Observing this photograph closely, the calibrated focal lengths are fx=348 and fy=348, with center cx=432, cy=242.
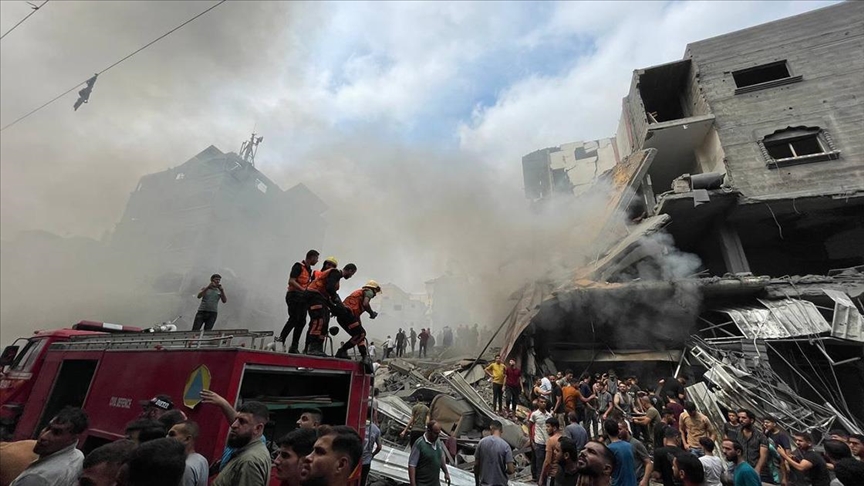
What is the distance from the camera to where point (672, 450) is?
10.8 ft

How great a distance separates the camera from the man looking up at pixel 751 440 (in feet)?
15.7

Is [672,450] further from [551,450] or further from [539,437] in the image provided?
[539,437]

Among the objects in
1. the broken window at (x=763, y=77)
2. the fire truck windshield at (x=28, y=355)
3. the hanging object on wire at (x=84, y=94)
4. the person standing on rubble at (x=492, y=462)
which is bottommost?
the person standing on rubble at (x=492, y=462)

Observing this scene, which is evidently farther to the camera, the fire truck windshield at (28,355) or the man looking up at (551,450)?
the fire truck windshield at (28,355)

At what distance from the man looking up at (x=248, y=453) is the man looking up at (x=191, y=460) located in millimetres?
151

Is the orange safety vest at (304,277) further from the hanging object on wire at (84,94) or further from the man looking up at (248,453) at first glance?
the hanging object on wire at (84,94)

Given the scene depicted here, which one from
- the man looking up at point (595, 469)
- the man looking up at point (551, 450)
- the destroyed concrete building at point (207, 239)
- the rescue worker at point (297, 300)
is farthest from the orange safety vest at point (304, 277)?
Result: the destroyed concrete building at point (207, 239)

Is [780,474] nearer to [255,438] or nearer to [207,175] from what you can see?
[255,438]

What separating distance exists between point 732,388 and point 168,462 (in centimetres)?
1013

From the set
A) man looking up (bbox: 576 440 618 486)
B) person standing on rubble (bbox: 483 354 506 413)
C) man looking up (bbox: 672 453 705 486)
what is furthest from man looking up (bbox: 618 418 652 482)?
person standing on rubble (bbox: 483 354 506 413)

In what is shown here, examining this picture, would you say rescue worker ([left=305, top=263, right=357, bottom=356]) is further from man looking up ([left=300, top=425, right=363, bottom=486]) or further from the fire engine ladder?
man looking up ([left=300, top=425, right=363, bottom=486])

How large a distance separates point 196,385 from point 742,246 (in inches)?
641

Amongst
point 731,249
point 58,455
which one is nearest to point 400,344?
point 731,249

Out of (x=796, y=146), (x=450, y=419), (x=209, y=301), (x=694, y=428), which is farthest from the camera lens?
(x=796, y=146)
